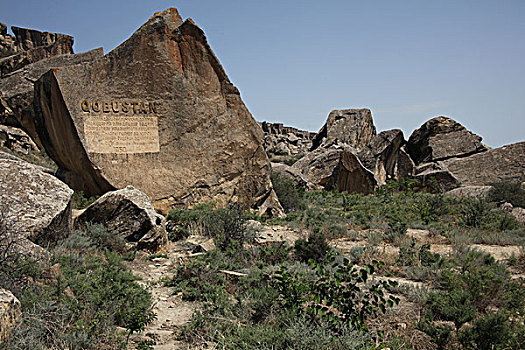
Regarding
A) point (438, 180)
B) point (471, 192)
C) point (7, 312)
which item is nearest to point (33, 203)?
point (7, 312)

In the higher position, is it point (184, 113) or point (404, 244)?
point (184, 113)

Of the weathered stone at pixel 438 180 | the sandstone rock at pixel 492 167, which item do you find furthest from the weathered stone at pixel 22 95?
the sandstone rock at pixel 492 167

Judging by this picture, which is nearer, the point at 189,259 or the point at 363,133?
the point at 189,259

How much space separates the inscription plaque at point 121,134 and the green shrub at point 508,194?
9858 millimetres

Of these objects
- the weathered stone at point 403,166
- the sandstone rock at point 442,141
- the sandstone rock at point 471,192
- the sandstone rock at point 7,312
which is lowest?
the sandstone rock at point 7,312

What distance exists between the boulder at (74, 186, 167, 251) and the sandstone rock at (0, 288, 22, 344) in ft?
10.0

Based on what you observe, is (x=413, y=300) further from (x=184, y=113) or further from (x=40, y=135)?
(x=40, y=135)

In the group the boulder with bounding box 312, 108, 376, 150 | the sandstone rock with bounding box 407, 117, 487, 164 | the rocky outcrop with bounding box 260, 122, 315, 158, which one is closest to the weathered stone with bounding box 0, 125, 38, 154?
the boulder with bounding box 312, 108, 376, 150

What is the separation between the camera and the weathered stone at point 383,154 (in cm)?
1654

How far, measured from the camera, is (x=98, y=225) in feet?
19.2

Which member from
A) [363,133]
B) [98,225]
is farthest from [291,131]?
[98,225]

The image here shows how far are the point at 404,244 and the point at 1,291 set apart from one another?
5.87m

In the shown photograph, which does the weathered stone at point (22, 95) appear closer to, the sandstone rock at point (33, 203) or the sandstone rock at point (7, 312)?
the sandstone rock at point (33, 203)

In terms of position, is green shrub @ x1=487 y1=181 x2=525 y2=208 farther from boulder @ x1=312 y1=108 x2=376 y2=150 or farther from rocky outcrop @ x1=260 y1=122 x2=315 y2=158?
rocky outcrop @ x1=260 y1=122 x2=315 y2=158
